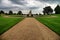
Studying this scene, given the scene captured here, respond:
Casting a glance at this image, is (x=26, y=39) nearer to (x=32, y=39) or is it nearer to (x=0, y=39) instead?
(x=32, y=39)

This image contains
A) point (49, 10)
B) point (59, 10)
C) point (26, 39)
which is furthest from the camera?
point (49, 10)

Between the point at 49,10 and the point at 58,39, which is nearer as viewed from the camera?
the point at 58,39

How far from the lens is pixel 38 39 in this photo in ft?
34.0

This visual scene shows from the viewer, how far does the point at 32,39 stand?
33.8 ft

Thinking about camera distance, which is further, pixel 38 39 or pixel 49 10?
pixel 49 10

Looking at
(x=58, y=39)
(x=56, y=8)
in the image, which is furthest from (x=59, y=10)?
(x=58, y=39)

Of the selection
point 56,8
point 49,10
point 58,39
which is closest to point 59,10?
point 56,8

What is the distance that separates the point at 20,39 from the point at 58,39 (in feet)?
9.51

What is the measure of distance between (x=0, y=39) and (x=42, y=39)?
320 cm

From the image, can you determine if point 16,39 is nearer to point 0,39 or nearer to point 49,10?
point 0,39

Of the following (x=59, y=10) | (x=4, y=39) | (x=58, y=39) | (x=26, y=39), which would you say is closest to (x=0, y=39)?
(x=4, y=39)

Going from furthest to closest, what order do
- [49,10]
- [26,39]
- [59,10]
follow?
[49,10]
[59,10]
[26,39]

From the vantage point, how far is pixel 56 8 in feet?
425

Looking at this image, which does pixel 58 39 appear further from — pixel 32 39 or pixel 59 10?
pixel 59 10
